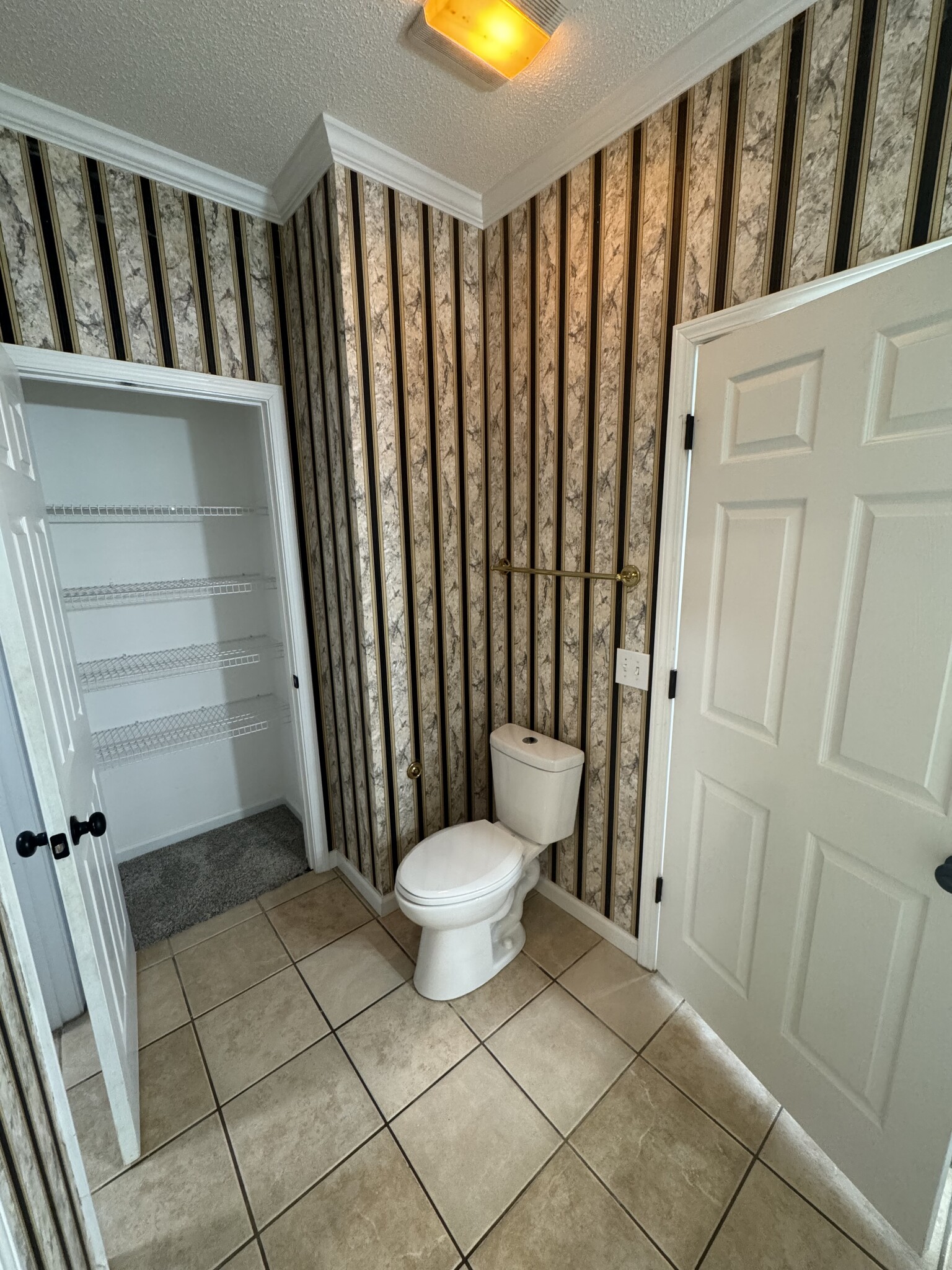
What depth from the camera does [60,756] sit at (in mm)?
1096

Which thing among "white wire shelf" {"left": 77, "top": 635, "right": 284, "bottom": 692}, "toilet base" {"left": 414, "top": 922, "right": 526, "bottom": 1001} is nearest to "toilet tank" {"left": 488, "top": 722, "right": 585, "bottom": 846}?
"toilet base" {"left": 414, "top": 922, "right": 526, "bottom": 1001}

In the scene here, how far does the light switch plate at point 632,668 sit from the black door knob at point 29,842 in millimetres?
1495

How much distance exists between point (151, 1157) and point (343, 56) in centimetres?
276

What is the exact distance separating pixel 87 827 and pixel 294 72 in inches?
75.4

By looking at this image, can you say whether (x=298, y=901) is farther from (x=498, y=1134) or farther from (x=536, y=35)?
(x=536, y=35)

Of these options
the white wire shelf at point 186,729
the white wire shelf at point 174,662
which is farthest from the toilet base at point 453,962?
the white wire shelf at point 174,662

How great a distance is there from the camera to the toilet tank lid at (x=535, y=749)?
176 cm

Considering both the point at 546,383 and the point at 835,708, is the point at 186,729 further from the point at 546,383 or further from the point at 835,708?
the point at 835,708

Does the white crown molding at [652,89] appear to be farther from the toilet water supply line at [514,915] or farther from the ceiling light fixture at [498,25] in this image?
the toilet water supply line at [514,915]

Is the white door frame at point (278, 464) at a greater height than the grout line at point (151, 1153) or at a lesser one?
greater

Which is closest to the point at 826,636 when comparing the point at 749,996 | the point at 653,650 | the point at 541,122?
the point at 653,650

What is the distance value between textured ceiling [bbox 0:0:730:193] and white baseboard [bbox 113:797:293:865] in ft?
8.67

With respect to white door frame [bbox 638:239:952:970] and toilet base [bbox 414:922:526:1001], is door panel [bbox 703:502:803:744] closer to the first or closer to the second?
white door frame [bbox 638:239:952:970]

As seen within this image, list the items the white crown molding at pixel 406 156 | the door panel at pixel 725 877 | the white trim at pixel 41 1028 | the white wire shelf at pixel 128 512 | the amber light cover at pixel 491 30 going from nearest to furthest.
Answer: the white trim at pixel 41 1028
the amber light cover at pixel 491 30
the white crown molding at pixel 406 156
the door panel at pixel 725 877
the white wire shelf at pixel 128 512
